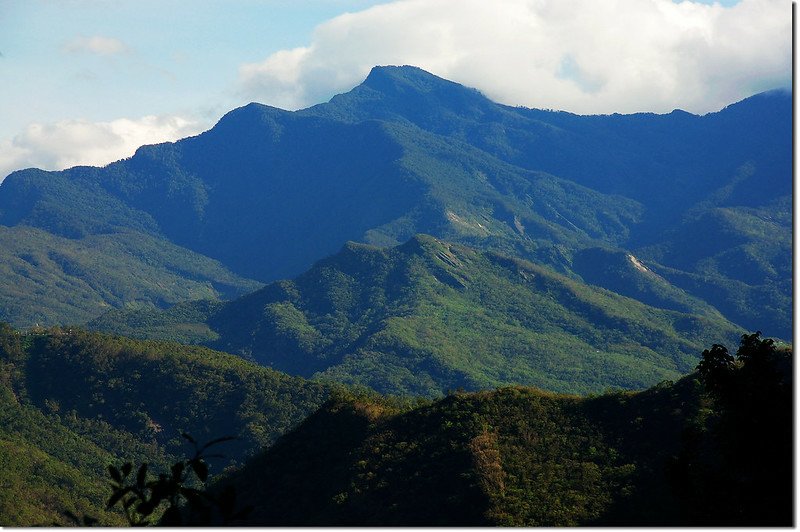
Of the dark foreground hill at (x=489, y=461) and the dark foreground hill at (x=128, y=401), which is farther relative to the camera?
the dark foreground hill at (x=128, y=401)

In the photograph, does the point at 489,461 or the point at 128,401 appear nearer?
the point at 489,461

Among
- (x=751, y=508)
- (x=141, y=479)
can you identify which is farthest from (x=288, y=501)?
(x=141, y=479)

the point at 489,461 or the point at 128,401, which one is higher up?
the point at 128,401

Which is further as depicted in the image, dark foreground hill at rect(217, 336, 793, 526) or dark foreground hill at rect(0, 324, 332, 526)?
dark foreground hill at rect(0, 324, 332, 526)
